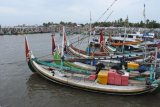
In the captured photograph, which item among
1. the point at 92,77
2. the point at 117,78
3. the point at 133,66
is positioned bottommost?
the point at 92,77

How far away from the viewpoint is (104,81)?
21.2 metres

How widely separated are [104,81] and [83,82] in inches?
80.5

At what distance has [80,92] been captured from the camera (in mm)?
21938

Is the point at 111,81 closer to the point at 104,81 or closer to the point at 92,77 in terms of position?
the point at 104,81

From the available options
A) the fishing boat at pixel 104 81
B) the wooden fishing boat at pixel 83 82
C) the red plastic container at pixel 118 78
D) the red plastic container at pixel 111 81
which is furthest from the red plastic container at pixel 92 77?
the red plastic container at pixel 118 78

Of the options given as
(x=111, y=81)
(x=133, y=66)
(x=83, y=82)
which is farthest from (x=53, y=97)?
(x=133, y=66)

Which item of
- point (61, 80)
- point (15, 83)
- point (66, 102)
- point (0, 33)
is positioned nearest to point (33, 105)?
point (66, 102)

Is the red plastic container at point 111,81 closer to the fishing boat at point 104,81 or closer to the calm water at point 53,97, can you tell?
the fishing boat at point 104,81

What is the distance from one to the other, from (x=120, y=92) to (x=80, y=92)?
3.52 metres

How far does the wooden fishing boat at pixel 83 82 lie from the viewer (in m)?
20.3

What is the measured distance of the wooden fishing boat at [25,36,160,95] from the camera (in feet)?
66.6

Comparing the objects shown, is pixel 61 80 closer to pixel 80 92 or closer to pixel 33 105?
pixel 80 92

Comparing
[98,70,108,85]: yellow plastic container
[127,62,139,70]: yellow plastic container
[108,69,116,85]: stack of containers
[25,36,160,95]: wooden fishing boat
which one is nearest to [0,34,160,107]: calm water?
[25,36,160,95]: wooden fishing boat

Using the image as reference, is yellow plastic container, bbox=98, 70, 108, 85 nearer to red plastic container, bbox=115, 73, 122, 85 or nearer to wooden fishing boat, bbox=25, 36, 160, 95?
wooden fishing boat, bbox=25, 36, 160, 95
